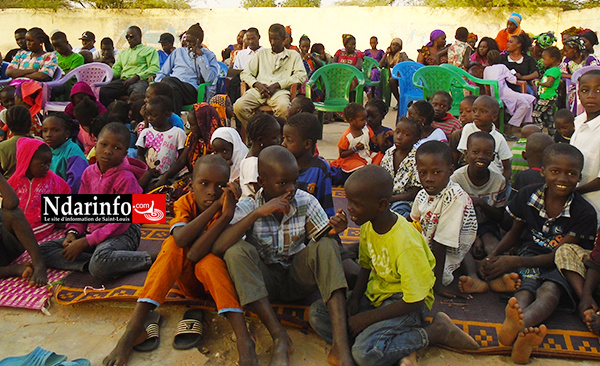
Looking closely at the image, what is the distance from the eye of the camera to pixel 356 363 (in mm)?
2064

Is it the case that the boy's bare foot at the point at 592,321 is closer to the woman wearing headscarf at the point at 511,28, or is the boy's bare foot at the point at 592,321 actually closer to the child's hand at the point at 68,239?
the child's hand at the point at 68,239

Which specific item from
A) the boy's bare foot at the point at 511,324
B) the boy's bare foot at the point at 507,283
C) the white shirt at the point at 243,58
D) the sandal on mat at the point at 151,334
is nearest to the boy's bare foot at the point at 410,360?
the boy's bare foot at the point at 511,324

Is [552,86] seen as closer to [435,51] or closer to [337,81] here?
[435,51]

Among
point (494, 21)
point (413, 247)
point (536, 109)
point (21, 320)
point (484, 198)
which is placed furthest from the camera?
point (494, 21)

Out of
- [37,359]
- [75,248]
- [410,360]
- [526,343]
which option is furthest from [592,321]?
[75,248]

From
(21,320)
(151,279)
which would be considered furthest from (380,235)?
(21,320)

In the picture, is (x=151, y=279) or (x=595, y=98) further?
(x=595, y=98)

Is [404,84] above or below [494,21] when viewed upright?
below

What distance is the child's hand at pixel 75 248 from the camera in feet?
9.54

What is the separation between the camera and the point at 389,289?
86.4 inches

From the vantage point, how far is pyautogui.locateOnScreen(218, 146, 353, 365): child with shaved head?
2152 mm

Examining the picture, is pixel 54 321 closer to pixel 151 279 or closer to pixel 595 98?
pixel 151 279

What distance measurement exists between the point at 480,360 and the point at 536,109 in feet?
17.0

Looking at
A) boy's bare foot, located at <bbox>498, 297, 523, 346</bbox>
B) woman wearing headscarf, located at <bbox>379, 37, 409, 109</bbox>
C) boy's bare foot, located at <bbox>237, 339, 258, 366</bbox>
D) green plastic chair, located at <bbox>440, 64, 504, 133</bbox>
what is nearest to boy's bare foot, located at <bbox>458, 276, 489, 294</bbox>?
boy's bare foot, located at <bbox>498, 297, 523, 346</bbox>
